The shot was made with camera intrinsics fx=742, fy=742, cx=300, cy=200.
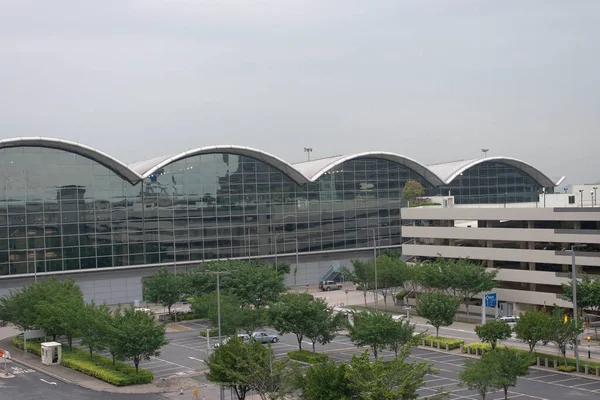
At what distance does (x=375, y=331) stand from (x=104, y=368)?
616 inches

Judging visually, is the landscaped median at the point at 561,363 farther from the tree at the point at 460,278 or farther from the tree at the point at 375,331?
the tree at the point at 460,278

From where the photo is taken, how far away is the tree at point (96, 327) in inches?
1637

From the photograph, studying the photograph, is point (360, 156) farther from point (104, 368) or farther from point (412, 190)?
point (104, 368)

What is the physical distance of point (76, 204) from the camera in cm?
Answer: 6969

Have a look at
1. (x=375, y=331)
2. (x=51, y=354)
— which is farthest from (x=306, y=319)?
(x=51, y=354)

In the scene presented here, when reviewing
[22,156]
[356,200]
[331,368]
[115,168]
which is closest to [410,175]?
[356,200]

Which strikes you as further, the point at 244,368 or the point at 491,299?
the point at 491,299

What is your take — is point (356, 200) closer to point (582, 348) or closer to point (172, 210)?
point (172, 210)

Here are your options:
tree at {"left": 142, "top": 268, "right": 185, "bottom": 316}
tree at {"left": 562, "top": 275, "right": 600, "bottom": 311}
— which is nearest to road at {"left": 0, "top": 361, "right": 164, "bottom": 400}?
tree at {"left": 142, "top": 268, "right": 185, "bottom": 316}

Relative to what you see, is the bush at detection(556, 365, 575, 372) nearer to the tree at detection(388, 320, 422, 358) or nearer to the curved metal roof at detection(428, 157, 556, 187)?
the tree at detection(388, 320, 422, 358)

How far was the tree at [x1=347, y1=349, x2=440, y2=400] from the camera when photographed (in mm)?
24609

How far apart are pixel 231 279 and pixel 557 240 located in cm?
2590

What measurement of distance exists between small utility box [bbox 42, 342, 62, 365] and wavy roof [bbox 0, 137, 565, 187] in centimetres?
2668

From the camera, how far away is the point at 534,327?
3981 centimetres
